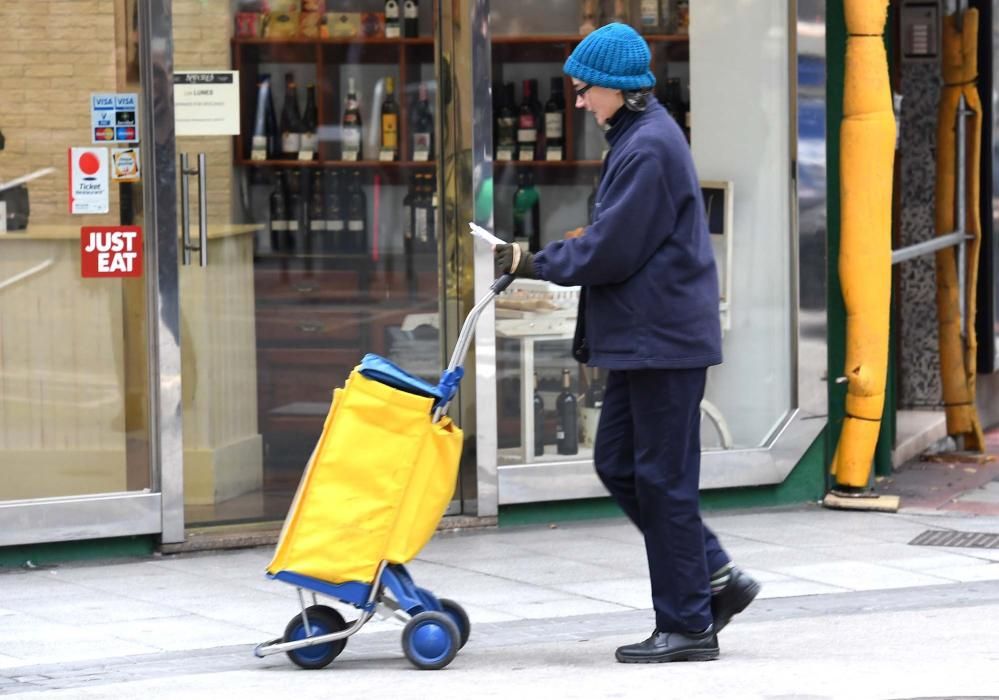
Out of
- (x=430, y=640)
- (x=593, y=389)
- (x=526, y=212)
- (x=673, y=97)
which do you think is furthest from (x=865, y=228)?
(x=430, y=640)

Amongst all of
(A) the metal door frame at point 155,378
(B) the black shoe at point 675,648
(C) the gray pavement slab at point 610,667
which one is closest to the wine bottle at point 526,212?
(A) the metal door frame at point 155,378

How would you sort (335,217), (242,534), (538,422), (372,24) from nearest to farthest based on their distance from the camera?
(242,534)
(372,24)
(335,217)
(538,422)

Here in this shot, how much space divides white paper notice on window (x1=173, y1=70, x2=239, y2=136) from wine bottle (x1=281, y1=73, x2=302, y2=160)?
247 millimetres

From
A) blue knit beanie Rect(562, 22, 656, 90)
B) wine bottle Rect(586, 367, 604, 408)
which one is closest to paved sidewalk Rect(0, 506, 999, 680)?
wine bottle Rect(586, 367, 604, 408)

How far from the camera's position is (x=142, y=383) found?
7.05 m

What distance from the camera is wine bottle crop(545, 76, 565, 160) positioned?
7.73 metres

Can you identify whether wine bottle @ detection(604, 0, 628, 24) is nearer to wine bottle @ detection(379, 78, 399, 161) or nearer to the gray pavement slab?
wine bottle @ detection(379, 78, 399, 161)

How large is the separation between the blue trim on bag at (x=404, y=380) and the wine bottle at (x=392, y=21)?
2.76 m

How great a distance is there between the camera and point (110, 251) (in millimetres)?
6965

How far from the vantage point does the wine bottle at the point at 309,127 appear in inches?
296

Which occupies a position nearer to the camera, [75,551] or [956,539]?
[75,551]

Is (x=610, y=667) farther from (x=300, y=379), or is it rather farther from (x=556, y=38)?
(x=556, y=38)

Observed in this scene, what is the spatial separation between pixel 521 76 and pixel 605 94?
8.35ft

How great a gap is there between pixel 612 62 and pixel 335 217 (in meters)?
2.77
